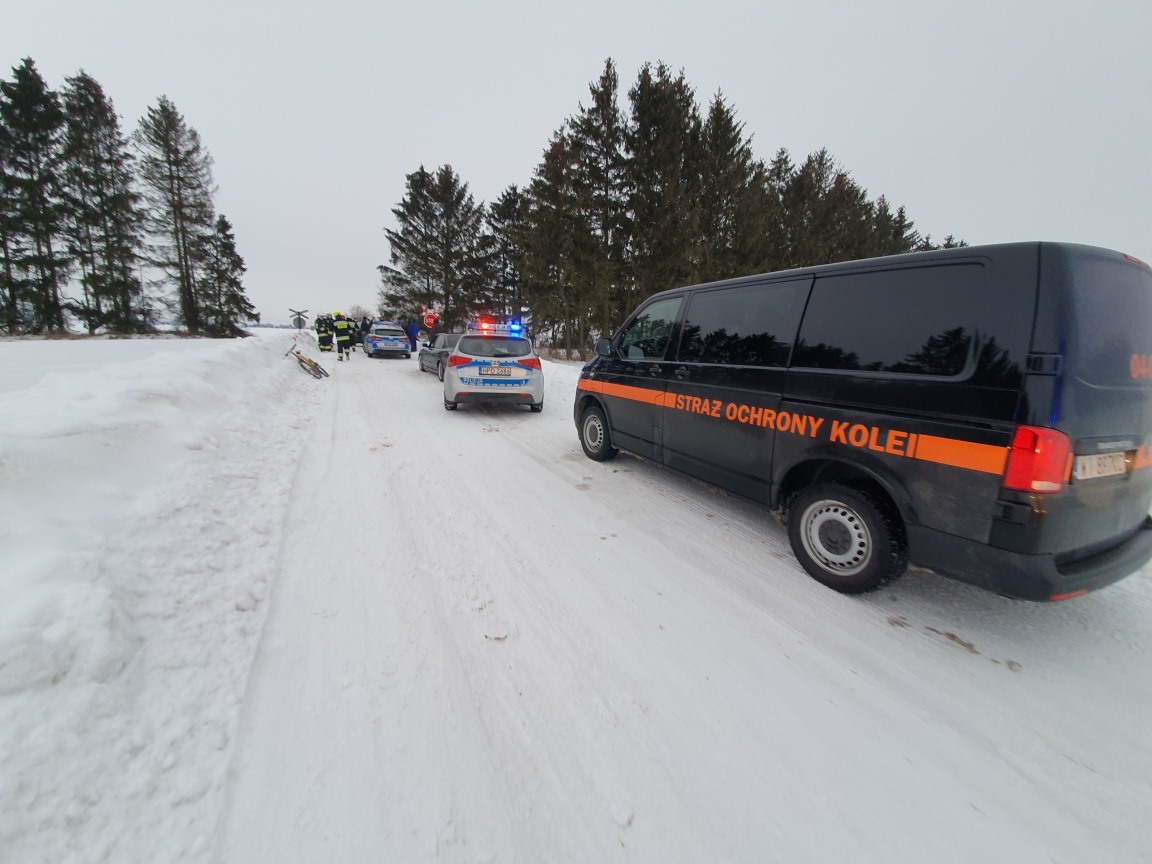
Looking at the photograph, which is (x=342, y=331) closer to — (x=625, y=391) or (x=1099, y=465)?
(x=625, y=391)

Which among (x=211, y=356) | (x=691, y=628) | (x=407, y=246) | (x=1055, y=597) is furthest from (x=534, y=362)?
(x=407, y=246)

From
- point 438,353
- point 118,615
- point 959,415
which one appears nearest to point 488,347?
point 438,353

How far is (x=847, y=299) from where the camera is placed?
9.46 feet

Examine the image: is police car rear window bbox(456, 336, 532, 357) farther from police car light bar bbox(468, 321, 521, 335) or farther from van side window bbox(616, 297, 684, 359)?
van side window bbox(616, 297, 684, 359)

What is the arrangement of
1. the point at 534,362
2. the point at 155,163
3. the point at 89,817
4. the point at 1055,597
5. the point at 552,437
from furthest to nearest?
the point at 155,163 < the point at 534,362 < the point at 552,437 < the point at 1055,597 < the point at 89,817

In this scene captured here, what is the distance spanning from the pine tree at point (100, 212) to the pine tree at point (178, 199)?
93 cm

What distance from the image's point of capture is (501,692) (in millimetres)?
2062

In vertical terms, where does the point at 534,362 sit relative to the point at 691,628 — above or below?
above

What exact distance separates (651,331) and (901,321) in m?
2.49

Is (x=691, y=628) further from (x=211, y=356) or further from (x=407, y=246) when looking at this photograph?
(x=407, y=246)

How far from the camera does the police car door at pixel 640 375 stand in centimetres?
451

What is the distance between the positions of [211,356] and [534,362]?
5426 mm

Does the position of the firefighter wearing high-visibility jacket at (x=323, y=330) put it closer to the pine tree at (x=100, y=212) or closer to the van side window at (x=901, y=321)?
the pine tree at (x=100, y=212)

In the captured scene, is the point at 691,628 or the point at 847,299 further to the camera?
the point at 847,299
